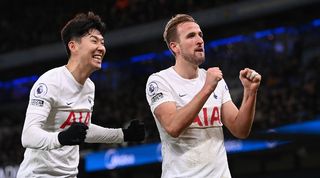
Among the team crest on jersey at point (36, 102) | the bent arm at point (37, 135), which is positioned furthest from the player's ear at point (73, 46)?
the bent arm at point (37, 135)

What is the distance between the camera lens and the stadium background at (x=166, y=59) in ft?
41.8

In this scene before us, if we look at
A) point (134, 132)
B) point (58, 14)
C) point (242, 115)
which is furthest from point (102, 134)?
point (58, 14)

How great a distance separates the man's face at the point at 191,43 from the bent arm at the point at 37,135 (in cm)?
119

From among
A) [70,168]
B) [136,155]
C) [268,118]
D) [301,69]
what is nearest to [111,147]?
[136,155]

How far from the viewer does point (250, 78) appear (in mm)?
4375

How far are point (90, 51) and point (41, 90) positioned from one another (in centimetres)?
53

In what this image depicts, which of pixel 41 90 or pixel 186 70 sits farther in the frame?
pixel 186 70

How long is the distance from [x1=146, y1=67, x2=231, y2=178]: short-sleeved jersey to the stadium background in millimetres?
7192

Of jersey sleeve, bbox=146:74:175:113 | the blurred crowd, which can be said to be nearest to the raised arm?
jersey sleeve, bbox=146:74:175:113

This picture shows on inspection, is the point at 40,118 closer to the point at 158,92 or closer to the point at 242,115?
the point at 158,92

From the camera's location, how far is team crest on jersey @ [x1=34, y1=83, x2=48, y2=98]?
14.5 feet

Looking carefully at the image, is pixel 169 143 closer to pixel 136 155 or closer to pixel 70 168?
pixel 70 168

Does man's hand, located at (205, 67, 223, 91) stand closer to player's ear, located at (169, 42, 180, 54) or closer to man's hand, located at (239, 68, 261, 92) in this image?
man's hand, located at (239, 68, 261, 92)

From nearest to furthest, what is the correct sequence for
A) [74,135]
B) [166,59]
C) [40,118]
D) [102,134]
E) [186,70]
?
[74,135] → [40,118] → [186,70] → [102,134] → [166,59]
